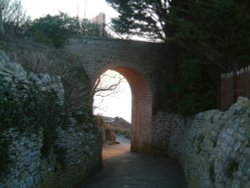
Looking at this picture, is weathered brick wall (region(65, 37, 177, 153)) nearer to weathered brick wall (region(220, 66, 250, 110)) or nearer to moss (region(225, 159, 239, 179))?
weathered brick wall (region(220, 66, 250, 110))

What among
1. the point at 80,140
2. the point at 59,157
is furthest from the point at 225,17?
the point at 59,157

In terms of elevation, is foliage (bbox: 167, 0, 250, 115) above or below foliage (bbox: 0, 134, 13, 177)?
above

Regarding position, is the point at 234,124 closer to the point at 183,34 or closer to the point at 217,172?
the point at 217,172

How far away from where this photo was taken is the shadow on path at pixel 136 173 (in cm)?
1302

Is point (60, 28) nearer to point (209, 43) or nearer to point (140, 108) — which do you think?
point (140, 108)

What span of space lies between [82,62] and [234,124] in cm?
1266

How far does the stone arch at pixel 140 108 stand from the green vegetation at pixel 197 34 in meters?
1.10

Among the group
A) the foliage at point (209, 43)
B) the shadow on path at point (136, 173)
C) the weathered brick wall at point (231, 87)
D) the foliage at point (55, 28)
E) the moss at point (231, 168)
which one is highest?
the foliage at point (55, 28)

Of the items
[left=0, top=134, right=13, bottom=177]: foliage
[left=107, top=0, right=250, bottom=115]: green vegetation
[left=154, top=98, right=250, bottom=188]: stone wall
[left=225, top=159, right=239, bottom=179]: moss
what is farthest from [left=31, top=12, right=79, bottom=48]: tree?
[left=225, top=159, right=239, bottom=179]: moss

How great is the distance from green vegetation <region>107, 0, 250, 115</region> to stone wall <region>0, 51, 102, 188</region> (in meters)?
4.72

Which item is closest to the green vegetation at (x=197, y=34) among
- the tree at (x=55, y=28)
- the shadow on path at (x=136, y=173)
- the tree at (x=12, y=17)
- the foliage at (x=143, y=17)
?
the foliage at (x=143, y=17)

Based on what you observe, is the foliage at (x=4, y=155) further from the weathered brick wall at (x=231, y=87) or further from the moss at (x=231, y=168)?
the weathered brick wall at (x=231, y=87)

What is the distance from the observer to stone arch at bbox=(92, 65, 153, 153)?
2128 cm

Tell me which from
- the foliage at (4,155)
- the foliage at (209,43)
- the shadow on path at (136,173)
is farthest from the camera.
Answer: the foliage at (209,43)
